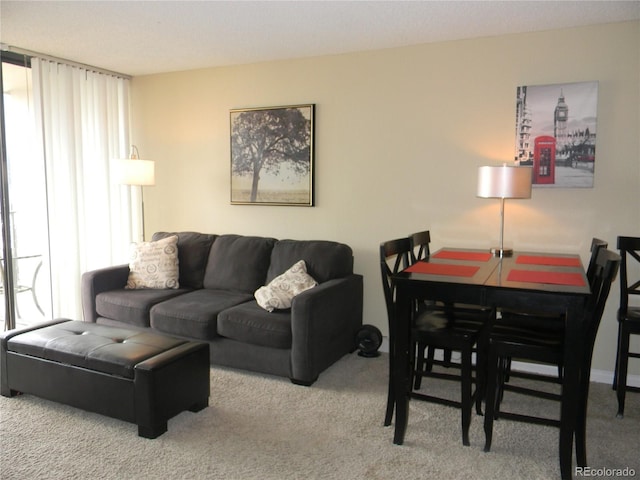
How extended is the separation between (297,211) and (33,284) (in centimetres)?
240

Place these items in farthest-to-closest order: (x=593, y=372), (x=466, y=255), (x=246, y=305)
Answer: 1. (x=246, y=305)
2. (x=593, y=372)
3. (x=466, y=255)

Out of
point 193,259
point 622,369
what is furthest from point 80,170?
point 622,369

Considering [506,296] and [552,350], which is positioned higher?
[506,296]

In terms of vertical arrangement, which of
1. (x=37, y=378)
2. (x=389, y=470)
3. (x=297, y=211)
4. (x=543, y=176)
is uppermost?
(x=543, y=176)

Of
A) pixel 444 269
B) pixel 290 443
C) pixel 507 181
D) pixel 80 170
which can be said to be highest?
pixel 80 170

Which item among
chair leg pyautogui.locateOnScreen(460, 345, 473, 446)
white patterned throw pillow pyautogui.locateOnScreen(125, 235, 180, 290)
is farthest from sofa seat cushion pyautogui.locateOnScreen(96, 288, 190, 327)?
chair leg pyautogui.locateOnScreen(460, 345, 473, 446)

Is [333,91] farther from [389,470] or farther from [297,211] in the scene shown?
[389,470]

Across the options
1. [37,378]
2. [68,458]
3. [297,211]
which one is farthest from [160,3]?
[68,458]

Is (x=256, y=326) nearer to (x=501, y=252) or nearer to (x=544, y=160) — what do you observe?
(x=501, y=252)

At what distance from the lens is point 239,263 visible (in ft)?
14.1

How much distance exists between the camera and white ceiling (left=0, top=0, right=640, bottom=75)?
3.16 metres

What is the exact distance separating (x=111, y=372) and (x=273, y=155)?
2.42 m

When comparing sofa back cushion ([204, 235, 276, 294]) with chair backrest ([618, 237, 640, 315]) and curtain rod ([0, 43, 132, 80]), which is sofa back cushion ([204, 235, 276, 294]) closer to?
curtain rod ([0, 43, 132, 80])

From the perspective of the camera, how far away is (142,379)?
2600mm
